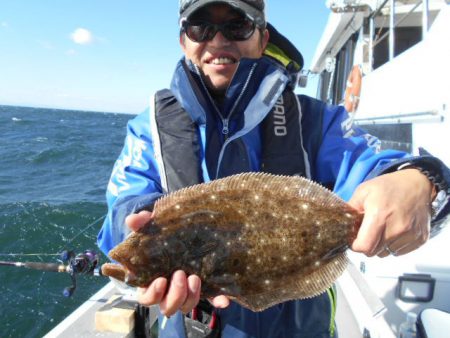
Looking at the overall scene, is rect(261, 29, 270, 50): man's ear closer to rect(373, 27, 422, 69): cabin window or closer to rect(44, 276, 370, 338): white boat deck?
rect(44, 276, 370, 338): white boat deck

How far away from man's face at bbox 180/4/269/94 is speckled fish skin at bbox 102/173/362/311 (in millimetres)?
958

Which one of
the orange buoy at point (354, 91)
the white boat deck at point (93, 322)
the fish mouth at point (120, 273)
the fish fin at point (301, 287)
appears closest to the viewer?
the fish mouth at point (120, 273)

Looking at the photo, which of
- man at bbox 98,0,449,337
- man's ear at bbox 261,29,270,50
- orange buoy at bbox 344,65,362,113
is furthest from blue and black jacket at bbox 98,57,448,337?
orange buoy at bbox 344,65,362,113

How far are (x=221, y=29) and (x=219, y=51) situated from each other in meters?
0.14

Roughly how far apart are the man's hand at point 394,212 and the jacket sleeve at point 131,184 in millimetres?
1108

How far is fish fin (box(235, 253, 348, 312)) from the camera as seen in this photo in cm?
206

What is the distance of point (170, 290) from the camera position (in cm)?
187

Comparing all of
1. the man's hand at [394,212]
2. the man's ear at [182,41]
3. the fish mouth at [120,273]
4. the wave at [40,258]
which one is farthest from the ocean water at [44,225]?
the man's hand at [394,212]

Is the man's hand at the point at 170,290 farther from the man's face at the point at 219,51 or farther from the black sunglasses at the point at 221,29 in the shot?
the black sunglasses at the point at 221,29

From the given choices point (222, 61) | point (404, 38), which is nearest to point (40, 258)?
point (222, 61)

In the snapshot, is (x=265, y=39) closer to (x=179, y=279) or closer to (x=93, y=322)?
(x=179, y=279)

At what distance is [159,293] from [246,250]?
49 cm

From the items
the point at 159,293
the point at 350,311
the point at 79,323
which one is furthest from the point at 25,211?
the point at 159,293

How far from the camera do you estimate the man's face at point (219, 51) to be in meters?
2.56
